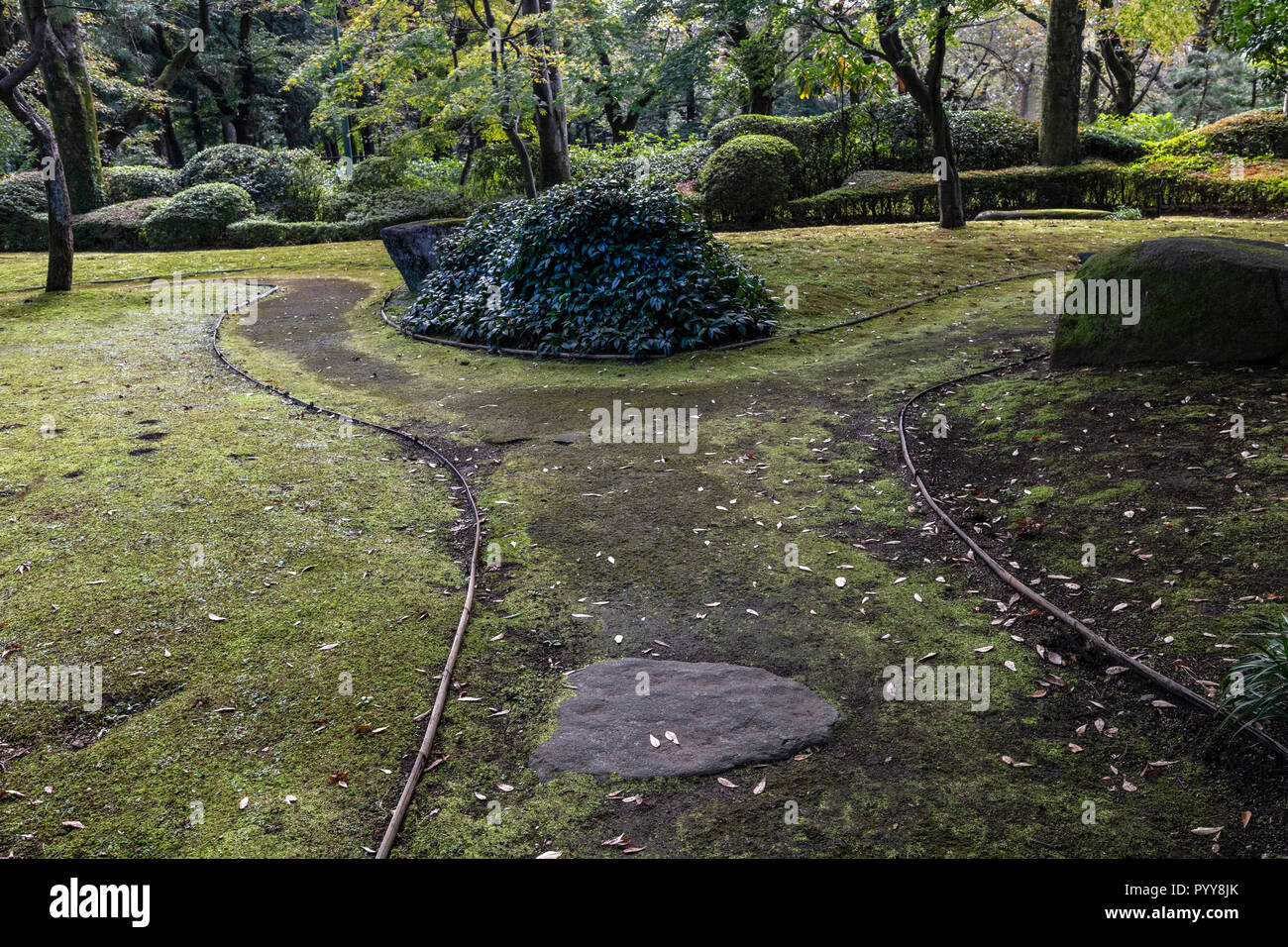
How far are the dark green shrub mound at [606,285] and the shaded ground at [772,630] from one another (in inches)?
23.1

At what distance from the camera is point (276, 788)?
3113 millimetres

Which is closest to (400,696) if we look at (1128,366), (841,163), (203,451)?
(203,451)

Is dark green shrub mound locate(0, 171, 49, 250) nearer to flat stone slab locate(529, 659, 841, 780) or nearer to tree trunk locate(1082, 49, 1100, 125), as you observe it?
flat stone slab locate(529, 659, 841, 780)

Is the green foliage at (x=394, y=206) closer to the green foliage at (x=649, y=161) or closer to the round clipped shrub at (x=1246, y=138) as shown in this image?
the green foliage at (x=649, y=161)

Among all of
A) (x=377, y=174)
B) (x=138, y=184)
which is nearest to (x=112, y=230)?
(x=138, y=184)

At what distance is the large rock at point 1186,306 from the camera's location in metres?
6.04

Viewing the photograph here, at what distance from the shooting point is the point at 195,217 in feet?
60.1

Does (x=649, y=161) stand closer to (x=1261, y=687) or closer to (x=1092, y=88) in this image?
(x=1092, y=88)

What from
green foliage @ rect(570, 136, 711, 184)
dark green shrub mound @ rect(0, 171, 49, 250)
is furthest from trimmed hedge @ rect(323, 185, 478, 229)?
dark green shrub mound @ rect(0, 171, 49, 250)

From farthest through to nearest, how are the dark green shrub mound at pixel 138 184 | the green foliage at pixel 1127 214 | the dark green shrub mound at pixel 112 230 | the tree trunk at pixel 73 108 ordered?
the dark green shrub mound at pixel 138 184 → the dark green shrub mound at pixel 112 230 → the tree trunk at pixel 73 108 → the green foliage at pixel 1127 214

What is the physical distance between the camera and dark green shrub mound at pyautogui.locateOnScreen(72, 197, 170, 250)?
18.5 metres

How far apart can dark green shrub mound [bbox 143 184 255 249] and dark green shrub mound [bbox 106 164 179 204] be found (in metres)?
3.11

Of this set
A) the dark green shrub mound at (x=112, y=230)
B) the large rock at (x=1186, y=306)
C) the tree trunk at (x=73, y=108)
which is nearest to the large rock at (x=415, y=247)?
the large rock at (x=1186, y=306)

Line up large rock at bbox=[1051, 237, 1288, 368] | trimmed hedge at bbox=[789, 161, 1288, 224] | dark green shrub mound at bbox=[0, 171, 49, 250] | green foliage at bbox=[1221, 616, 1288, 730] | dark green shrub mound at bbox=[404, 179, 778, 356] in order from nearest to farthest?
green foliage at bbox=[1221, 616, 1288, 730] → large rock at bbox=[1051, 237, 1288, 368] → dark green shrub mound at bbox=[404, 179, 778, 356] → trimmed hedge at bbox=[789, 161, 1288, 224] → dark green shrub mound at bbox=[0, 171, 49, 250]
